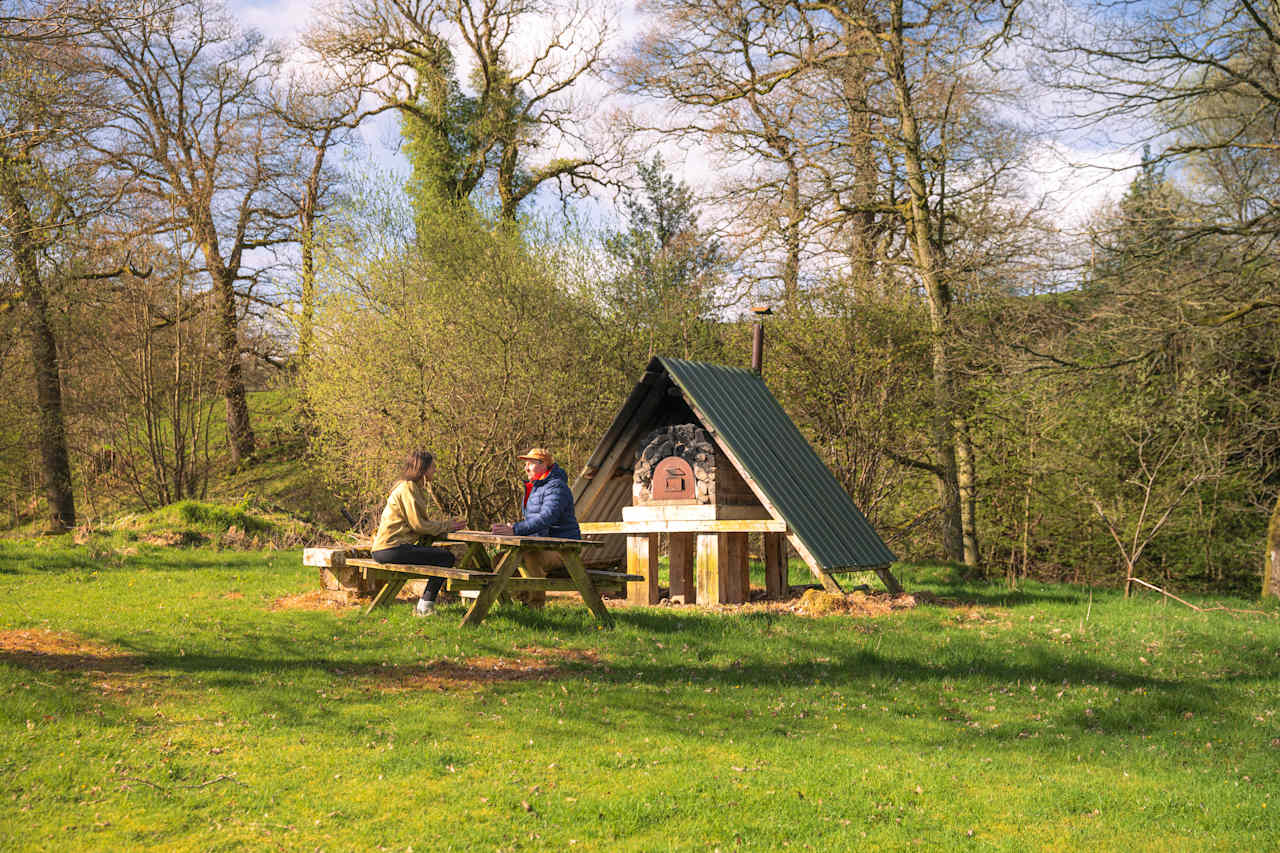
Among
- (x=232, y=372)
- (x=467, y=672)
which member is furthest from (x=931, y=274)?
(x=232, y=372)

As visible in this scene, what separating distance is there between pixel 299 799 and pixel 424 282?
14.3 m

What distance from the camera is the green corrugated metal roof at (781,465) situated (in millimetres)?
12727

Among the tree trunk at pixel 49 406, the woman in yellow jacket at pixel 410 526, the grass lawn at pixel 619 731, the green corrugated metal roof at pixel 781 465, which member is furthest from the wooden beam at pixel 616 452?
the tree trunk at pixel 49 406

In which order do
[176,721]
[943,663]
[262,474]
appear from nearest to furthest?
[176,721] → [943,663] → [262,474]

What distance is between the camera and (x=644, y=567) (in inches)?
533

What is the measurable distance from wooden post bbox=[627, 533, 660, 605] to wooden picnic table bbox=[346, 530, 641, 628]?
7.69 feet

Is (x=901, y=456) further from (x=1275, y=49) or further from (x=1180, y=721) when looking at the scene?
(x=1180, y=721)

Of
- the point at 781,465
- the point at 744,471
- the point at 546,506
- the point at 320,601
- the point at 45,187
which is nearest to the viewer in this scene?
the point at 546,506

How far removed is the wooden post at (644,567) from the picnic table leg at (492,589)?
154 inches

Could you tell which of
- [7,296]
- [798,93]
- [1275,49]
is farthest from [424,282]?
[1275,49]

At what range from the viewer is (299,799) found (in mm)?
5379

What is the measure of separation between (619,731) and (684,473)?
6.73m

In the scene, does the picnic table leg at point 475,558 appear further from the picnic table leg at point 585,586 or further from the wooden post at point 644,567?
the wooden post at point 644,567

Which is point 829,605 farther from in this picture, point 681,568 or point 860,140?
Result: point 860,140
